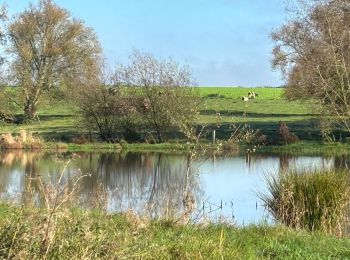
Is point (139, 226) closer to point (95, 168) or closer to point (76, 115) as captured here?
point (95, 168)

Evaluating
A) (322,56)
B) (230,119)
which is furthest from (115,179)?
(230,119)

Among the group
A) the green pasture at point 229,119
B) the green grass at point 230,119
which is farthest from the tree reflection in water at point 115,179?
the green pasture at point 229,119

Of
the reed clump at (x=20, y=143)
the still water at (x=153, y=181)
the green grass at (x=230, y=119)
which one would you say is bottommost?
the still water at (x=153, y=181)

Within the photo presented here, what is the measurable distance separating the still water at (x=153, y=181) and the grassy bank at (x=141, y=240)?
0.68 metres

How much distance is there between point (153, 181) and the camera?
870 inches

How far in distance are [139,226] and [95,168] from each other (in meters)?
18.1

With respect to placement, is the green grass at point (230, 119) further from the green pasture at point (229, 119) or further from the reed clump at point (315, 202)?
the reed clump at point (315, 202)

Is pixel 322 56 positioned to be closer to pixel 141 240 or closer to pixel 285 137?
pixel 141 240

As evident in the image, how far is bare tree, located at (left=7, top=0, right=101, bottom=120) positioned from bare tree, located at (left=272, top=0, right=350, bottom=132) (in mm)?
17167

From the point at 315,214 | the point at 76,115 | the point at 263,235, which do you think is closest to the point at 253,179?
the point at 315,214

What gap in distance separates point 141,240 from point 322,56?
33.7ft

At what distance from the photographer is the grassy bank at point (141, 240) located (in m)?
5.01

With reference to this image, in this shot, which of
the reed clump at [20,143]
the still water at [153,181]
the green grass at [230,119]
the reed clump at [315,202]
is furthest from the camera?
the green grass at [230,119]

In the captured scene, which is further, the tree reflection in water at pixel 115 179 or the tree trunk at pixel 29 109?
the tree trunk at pixel 29 109
